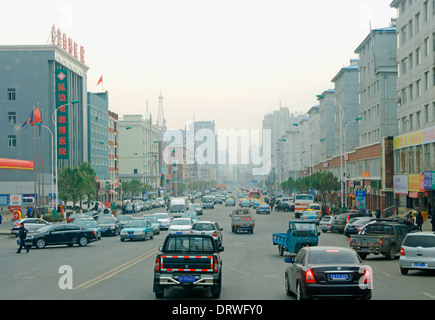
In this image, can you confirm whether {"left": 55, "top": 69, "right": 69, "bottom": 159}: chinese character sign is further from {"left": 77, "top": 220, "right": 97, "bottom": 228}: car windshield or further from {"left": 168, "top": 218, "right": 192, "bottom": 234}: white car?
{"left": 168, "top": 218, "right": 192, "bottom": 234}: white car

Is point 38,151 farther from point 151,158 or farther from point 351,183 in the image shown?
point 151,158

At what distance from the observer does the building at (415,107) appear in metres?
50.5

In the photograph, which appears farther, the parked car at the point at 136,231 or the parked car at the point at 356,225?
the parked car at the point at 136,231

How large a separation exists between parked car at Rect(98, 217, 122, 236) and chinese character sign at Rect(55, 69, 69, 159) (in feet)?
136

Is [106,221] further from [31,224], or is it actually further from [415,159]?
[415,159]

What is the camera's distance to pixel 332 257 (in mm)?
13531

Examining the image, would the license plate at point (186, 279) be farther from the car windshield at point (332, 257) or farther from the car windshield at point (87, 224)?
the car windshield at point (87, 224)

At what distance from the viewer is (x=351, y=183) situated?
76125 mm

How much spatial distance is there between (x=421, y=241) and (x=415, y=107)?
36858 mm

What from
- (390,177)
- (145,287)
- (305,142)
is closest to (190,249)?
(145,287)

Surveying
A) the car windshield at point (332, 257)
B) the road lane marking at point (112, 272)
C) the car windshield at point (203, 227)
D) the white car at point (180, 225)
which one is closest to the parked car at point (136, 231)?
the white car at point (180, 225)

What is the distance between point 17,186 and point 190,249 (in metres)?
78.1

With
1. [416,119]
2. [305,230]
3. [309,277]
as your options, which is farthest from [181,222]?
[416,119]

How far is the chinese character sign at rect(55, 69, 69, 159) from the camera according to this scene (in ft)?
275
